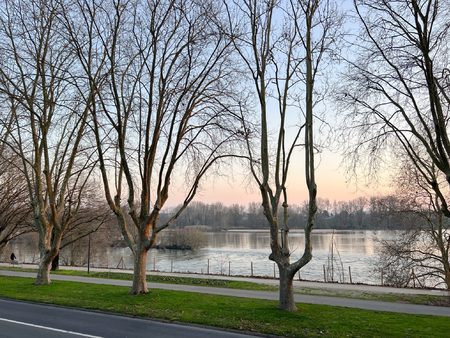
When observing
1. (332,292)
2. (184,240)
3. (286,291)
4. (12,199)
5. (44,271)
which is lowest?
(184,240)

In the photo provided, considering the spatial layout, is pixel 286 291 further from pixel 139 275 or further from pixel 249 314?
pixel 139 275

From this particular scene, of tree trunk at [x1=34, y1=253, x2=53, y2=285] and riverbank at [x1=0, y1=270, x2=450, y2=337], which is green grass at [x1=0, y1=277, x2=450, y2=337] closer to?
riverbank at [x1=0, y1=270, x2=450, y2=337]

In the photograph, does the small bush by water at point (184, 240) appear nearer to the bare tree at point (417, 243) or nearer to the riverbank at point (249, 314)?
the bare tree at point (417, 243)

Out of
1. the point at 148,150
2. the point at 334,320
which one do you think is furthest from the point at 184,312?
the point at 148,150

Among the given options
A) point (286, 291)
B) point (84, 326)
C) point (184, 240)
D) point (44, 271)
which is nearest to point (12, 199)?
point (44, 271)

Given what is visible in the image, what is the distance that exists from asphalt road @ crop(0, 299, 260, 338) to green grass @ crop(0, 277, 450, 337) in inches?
22.6

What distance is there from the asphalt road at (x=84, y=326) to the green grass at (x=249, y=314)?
0.57m

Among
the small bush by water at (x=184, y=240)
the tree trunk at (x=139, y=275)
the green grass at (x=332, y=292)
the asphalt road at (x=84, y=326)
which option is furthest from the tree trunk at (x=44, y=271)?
the small bush by water at (x=184, y=240)

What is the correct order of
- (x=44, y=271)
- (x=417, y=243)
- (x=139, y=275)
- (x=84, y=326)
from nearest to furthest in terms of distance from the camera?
(x=84, y=326) → (x=139, y=275) → (x=44, y=271) → (x=417, y=243)

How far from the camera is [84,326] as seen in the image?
10586mm

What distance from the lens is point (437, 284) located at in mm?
26438

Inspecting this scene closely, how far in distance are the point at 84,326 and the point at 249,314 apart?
431 cm

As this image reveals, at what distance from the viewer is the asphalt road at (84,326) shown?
9711mm

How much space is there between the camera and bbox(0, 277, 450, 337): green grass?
401 inches
